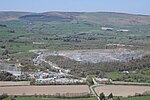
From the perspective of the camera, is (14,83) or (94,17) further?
(94,17)

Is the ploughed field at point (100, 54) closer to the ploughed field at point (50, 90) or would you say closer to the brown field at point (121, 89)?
the brown field at point (121, 89)

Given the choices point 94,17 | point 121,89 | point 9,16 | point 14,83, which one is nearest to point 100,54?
point 14,83

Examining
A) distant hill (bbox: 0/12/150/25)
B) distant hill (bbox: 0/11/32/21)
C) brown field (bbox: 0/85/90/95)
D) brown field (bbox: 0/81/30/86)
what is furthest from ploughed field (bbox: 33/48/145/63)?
distant hill (bbox: 0/11/32/21)

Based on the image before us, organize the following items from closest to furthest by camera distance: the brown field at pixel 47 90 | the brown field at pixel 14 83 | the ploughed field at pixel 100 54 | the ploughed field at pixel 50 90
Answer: the ploughed field at pixel 50 90
the brown field at pixel 47 90
the brown field at pixel 14 83
the ploughed field at pixel 100 54

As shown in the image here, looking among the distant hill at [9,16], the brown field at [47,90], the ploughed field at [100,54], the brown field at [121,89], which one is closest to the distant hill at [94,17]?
the distant hill at [9,16]

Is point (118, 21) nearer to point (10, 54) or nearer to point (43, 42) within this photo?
point (43, 42)

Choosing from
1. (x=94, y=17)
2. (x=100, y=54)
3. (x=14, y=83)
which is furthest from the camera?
(x=94, y=17)

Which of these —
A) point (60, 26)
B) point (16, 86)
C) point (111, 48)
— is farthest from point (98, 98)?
point (60, 26)

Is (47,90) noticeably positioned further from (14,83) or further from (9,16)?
(9,16)
